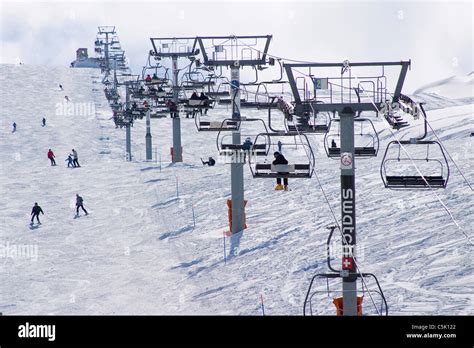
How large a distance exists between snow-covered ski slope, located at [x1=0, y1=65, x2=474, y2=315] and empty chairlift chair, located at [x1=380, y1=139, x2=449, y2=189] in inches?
33.1

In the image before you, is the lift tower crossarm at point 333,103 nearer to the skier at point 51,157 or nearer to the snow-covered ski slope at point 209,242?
the snow-covered ski slope at point 209,242

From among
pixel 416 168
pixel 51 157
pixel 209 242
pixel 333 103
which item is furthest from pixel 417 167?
pixel 51 157

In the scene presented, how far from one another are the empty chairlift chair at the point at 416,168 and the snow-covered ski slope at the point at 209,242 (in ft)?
2.76

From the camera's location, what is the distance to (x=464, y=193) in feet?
88.6

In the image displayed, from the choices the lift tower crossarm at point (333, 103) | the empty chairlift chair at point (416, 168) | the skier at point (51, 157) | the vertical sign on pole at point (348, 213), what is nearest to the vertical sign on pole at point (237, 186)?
the empty chairlift chair at point (416, 168)

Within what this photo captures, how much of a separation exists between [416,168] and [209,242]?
1098 centimetres

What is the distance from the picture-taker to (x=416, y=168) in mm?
17953

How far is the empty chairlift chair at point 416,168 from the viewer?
50.1 feet

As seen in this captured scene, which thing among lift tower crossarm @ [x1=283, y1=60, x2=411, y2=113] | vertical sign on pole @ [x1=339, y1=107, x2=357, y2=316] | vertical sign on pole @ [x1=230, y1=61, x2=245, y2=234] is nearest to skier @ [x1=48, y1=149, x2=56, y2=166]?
vertical sign on pole @ [x1=230, y1=61, x2=245, y2=234]

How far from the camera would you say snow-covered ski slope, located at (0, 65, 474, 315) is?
66.5 feet

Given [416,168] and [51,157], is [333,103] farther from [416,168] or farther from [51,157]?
[51,157]
